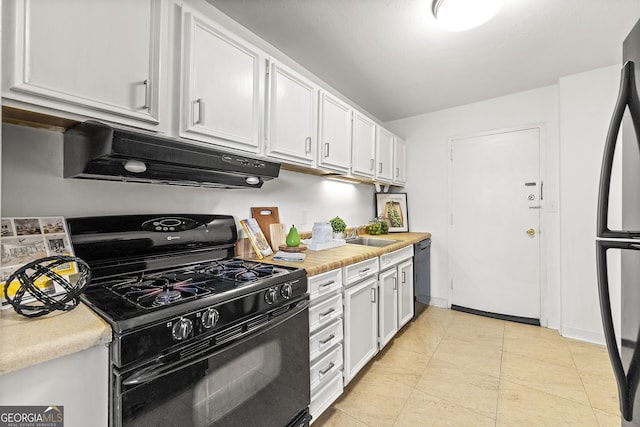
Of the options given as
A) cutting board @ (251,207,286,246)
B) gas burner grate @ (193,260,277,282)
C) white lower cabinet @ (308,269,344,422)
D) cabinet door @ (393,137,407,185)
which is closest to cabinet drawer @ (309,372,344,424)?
white lower cabinet @ (308,269,344,422)

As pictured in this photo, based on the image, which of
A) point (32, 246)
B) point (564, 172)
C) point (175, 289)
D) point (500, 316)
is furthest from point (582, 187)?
point (32, 246)

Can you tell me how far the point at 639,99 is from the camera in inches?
30.1

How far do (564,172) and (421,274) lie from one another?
1.68 metres

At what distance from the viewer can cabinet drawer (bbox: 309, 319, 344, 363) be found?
62.6 inches

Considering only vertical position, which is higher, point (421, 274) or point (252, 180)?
point (252, 180)

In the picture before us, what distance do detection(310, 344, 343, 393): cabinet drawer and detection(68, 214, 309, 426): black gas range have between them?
121 mm

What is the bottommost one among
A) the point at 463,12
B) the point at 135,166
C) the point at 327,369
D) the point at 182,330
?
the point at 327,369

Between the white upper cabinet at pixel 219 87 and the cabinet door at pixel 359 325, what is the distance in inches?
45.6

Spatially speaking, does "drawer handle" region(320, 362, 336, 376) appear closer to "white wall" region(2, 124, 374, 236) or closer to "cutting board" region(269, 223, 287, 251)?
"cutting board" region(269, 223, 287, 251)

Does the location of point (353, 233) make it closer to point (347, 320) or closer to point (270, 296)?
point (347, 320)

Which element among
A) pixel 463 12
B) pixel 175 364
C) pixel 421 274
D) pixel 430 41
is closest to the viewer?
pixel 175 364

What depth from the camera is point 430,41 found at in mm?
2111

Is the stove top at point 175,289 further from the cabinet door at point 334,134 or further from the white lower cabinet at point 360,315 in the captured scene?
the cabinet door at point 334,134

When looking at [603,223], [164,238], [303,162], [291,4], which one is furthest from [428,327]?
[291,4]
